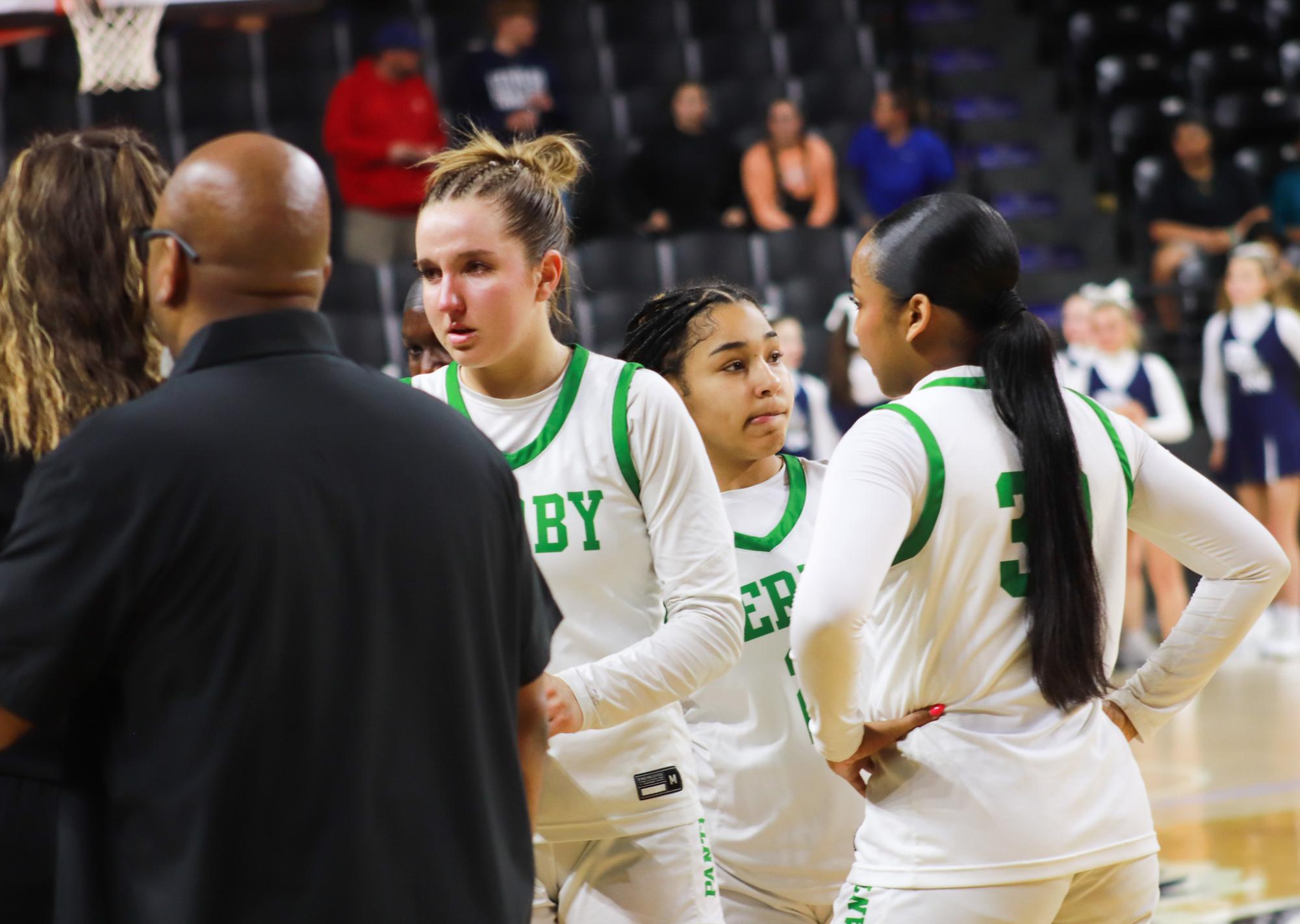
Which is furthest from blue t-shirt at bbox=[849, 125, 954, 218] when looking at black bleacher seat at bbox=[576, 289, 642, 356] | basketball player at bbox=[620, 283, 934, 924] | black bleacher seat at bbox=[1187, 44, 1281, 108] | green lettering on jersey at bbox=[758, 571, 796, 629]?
green lettering on jersey at bbox=[758, 571, 796, 629]

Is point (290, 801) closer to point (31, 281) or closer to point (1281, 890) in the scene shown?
point (31, 281)

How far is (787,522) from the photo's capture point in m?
Answer: 2.76

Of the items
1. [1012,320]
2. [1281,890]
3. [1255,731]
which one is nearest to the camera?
[1012,320]

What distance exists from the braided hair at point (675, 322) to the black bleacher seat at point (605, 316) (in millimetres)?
6078

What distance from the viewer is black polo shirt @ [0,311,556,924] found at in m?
1.34

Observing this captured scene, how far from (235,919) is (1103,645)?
1.23 meters

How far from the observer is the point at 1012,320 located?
2.17 m

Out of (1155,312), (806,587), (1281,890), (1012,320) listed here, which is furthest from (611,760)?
(1155,312)

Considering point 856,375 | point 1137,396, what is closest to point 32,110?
point 856,375

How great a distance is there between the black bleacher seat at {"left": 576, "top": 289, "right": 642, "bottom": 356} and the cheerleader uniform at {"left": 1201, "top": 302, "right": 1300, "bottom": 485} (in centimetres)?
334

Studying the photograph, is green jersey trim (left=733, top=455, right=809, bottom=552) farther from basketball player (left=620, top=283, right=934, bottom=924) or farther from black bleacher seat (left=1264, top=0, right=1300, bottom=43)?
black bleacher seat (left=1264, top=0, right=1300, bottom=43)

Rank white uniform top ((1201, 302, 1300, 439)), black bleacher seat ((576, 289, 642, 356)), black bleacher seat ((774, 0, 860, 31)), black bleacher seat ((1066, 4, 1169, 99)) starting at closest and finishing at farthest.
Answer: white uniform top ((1201, 302, 1300, 439))
black bleacher seat ((576, 289, 642, 356))
black bleacher seat ((774, 0, 860, 31))
black bleacher seat ((1066, 4, 1169, 99))

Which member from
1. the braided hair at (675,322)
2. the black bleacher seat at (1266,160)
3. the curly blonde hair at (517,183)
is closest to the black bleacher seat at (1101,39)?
the black bleacher seat at (1266,160)

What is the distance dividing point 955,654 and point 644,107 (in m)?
9.10
